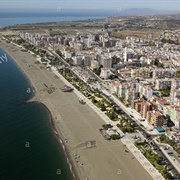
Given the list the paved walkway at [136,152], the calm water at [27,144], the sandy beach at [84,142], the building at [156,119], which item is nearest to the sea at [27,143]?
the calm water at [27,144]

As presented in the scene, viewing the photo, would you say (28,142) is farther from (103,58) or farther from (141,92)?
(103,58)

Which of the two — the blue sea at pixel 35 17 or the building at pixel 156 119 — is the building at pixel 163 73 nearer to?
the building at pixel 156 119

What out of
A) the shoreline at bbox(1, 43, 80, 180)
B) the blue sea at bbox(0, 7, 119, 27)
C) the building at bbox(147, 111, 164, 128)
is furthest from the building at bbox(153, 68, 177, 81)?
the blue sea at bbox(0, 7, 119, 27)

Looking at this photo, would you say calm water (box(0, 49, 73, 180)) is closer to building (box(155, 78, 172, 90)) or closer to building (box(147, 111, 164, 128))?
building (box(147, 111, 164, 128))

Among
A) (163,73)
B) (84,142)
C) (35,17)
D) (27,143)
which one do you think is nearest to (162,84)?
(163,73)

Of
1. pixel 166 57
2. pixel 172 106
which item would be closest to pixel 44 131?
pixel 172 106

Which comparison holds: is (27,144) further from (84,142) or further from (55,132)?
(84,142)
